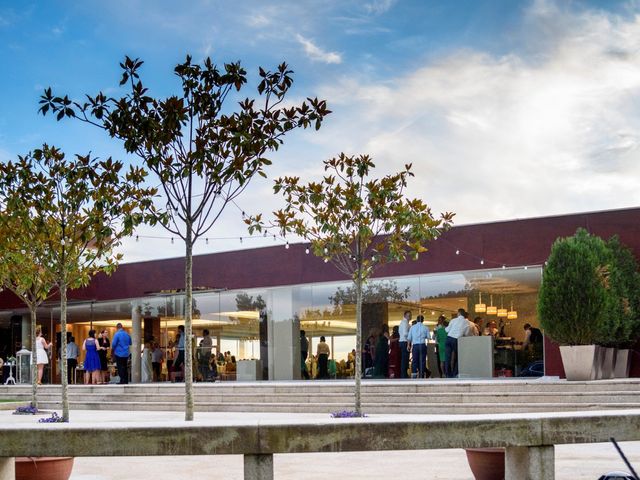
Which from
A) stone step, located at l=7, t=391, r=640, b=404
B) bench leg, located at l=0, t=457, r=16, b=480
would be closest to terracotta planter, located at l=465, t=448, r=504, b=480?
bench leg, located at l=0, t=457, r=16, b=480

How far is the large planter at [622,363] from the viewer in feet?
64.8

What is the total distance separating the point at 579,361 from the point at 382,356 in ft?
25.1

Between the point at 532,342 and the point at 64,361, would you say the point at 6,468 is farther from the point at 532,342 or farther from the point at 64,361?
the point at 532,342

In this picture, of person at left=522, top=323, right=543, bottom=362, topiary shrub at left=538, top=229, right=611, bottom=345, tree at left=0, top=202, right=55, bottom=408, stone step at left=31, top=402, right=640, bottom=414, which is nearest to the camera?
tree at left=0, top=202, right=55, bottom=408

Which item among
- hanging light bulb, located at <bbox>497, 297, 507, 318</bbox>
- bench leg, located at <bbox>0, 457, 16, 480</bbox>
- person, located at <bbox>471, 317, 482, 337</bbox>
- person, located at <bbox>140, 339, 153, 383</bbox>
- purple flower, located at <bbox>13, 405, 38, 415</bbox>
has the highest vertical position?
hanging light bulb, located at <bbox>497, 297, 507, 318</bbox>

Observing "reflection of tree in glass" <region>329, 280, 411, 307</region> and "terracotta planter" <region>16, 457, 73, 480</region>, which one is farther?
"reflection of tree in glass" <region>329, 280, 411, 307</region>

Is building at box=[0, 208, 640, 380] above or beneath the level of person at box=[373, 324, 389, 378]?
above

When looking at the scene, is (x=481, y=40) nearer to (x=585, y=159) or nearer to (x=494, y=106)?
(x=494, y=106)

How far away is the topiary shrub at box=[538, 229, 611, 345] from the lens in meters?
17.6

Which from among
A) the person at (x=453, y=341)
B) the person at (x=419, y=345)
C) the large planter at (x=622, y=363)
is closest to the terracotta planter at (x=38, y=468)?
the large planter at (x=622, y=363)

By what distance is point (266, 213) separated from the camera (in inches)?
648

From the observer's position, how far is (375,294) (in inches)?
977

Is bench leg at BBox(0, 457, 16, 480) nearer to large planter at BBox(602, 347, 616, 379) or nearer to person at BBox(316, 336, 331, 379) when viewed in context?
large planter at BBox(602, 347, 616, 379)

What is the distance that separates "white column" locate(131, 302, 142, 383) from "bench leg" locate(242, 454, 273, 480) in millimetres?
24022
